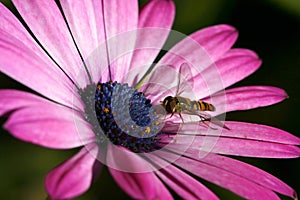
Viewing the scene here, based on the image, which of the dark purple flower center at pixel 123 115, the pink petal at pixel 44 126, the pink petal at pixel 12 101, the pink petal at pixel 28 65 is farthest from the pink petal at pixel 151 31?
the pink petal at pixel 12 101

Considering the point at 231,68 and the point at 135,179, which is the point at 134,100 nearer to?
the point at 231,68

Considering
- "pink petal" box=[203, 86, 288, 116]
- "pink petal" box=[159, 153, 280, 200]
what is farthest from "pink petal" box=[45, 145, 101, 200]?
"pink petal" box=[203, 86, 288, 116]

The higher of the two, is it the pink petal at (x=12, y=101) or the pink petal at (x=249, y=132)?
the pink petal at (x=12, y=101)

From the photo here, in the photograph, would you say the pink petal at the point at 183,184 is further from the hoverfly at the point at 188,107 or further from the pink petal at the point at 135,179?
the hoverfly at the point at 188,107

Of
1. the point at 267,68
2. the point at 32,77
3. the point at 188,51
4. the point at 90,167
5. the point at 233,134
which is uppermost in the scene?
the point at 32,77

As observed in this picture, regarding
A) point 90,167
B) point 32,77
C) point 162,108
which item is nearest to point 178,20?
point 162,108

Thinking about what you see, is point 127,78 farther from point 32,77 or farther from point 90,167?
point 90,167
